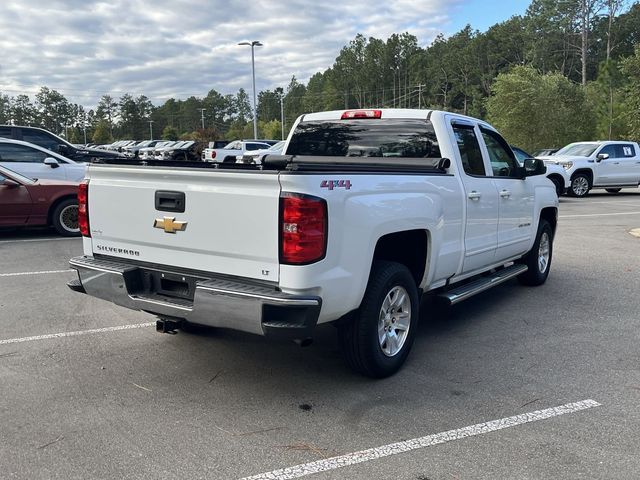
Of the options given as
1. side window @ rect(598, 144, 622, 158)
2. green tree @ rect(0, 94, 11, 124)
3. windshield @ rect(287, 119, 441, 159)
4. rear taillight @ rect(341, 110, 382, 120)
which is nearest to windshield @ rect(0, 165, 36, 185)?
windshield @ rect(287, 119, 441, 159)

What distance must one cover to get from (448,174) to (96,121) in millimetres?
126879

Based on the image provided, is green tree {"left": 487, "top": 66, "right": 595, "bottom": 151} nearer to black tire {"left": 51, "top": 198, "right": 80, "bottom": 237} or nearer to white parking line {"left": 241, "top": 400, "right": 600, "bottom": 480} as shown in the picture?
black tire {"left": 51, "top": 198, "right": 80, "bottom": 237}

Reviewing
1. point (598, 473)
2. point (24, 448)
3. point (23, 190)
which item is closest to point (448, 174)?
point (598, 473)

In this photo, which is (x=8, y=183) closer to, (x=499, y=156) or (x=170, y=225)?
(x=170, y=225)

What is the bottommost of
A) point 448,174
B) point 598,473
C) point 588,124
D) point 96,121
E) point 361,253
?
point 598,473

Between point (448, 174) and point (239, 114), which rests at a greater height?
point (239, 114)

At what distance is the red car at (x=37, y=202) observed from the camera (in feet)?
33.4

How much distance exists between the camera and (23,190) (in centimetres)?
1024

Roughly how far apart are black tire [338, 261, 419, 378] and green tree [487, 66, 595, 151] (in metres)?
36.5

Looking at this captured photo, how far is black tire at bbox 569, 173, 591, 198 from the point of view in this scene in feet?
64.8

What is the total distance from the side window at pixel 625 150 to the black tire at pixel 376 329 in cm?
1889

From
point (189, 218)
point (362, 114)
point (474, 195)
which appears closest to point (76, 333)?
point (189, 218)

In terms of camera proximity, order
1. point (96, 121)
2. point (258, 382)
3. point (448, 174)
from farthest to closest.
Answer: point (96, 121)
point (448, 174)
point (258, 382)

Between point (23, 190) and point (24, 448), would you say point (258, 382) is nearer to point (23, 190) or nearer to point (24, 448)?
point (24, 448)
